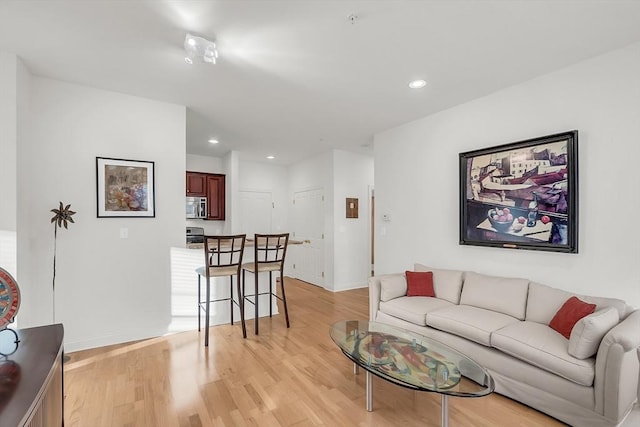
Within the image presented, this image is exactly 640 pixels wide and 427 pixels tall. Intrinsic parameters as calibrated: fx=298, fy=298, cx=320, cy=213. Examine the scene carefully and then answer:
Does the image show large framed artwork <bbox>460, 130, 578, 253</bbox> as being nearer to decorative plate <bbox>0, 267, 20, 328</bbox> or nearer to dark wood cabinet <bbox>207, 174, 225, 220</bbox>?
decorative plate <bbox>0, 267, 20, 328</bbox>

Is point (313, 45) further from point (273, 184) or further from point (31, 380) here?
point (273, 184)

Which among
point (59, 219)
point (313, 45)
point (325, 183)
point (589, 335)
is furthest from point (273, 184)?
point (589, 335)

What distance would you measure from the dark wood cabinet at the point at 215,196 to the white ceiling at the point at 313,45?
255 centimetres

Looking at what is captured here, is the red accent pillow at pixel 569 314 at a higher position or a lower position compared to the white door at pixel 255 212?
lower

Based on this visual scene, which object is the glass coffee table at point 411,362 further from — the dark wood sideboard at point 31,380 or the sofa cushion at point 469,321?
the dark wood sideboard at point 31,380

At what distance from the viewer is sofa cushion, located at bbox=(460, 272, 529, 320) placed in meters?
2.69

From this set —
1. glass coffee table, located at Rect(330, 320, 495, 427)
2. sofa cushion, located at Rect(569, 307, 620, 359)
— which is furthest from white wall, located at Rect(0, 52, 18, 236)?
sofa cushion, located at Rect(569, 307, 620, 359)

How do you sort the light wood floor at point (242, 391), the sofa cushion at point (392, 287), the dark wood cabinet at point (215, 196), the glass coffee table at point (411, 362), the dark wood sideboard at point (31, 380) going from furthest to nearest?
the dark wood cabinet at point (215, 196) → the sofa cushion at point (392, 287) → the light wood floor at point (242, 391) → the glass coffee table at point (411, 362) → the dark wood sideboard at point (31, 380)

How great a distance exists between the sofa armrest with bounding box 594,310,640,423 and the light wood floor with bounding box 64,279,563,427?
0.35 metres

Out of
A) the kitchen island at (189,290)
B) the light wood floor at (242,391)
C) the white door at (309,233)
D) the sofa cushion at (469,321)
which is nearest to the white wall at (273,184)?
the white door at (309,233)

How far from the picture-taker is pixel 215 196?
5984 millimetres

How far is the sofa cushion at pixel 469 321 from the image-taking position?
2.39 metres

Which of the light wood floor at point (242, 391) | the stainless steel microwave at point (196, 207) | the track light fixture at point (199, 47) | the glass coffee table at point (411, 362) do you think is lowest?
the light wood floor at point (242, 391)

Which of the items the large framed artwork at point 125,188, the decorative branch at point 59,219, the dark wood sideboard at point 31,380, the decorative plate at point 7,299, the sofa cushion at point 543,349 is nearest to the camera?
the dark wood sideboard at point 31,380
